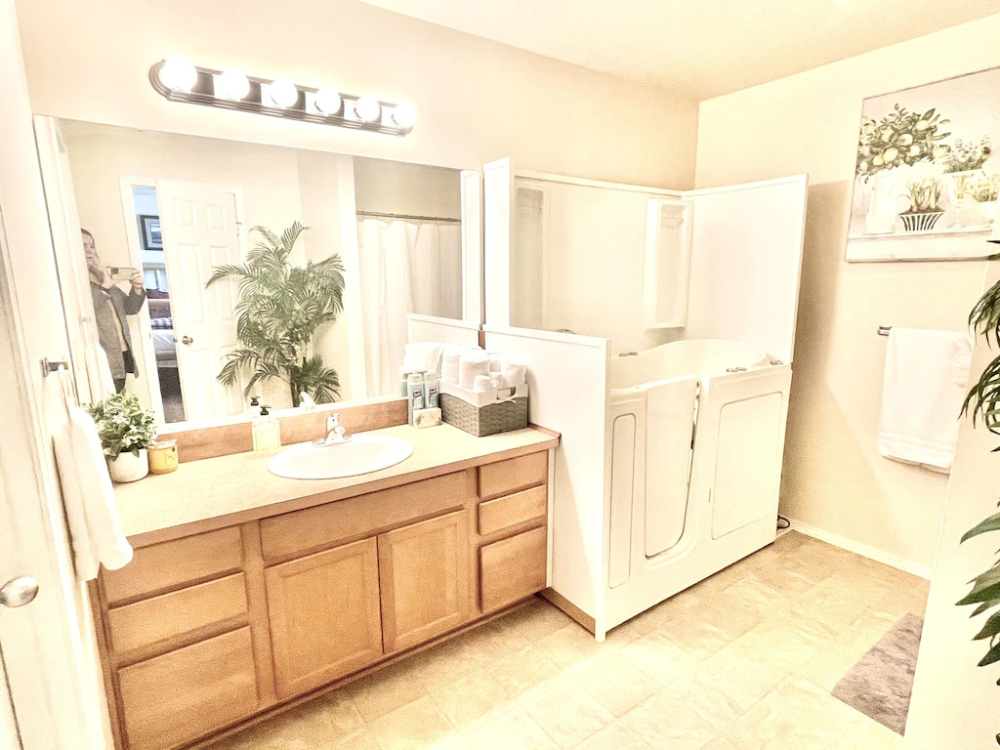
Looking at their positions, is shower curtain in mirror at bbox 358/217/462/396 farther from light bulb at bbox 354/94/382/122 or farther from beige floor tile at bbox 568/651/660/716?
beige floor tile at bbox 568/651/660/716

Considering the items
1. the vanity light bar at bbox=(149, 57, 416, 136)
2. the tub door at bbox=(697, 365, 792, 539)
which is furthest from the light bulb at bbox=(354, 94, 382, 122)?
the tub door at bbox=(697, 365, 792, 539)

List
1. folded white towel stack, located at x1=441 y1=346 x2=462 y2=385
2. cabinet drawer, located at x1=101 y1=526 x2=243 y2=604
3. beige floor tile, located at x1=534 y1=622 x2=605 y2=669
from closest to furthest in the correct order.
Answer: cabinet drawer, located at x1=101 y1=526 x2=243 y2=604 < beige floor tile, located at x1=534 y1=622 x2=605 y2=669 < folded white towel stack, located at x1=441 y1=346 x2=462 y2=385

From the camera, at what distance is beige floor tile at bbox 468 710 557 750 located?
1.62 metres

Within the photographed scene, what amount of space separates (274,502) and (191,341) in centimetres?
69

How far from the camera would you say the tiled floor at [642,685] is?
1650 mm

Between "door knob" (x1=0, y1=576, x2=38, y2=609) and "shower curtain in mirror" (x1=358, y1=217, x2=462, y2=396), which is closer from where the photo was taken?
"door knob" (x1=0, y1=576, x2=38, y2=609)

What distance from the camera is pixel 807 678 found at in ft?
6.18

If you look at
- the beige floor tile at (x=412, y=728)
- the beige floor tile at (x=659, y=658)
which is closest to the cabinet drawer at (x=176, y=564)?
the beige floor tile at (x=412, y=728)

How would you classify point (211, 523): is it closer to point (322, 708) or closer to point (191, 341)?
point (191, 341)

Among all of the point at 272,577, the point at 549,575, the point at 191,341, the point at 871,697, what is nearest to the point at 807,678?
the point at 871,697

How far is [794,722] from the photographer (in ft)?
5.58

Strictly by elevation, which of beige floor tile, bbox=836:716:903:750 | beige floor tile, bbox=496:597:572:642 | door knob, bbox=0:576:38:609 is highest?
door knob, bbox=0:576:38:609

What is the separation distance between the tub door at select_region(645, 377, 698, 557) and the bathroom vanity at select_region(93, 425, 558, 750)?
0.43 meters

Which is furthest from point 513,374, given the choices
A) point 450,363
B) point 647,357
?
point 647,357
